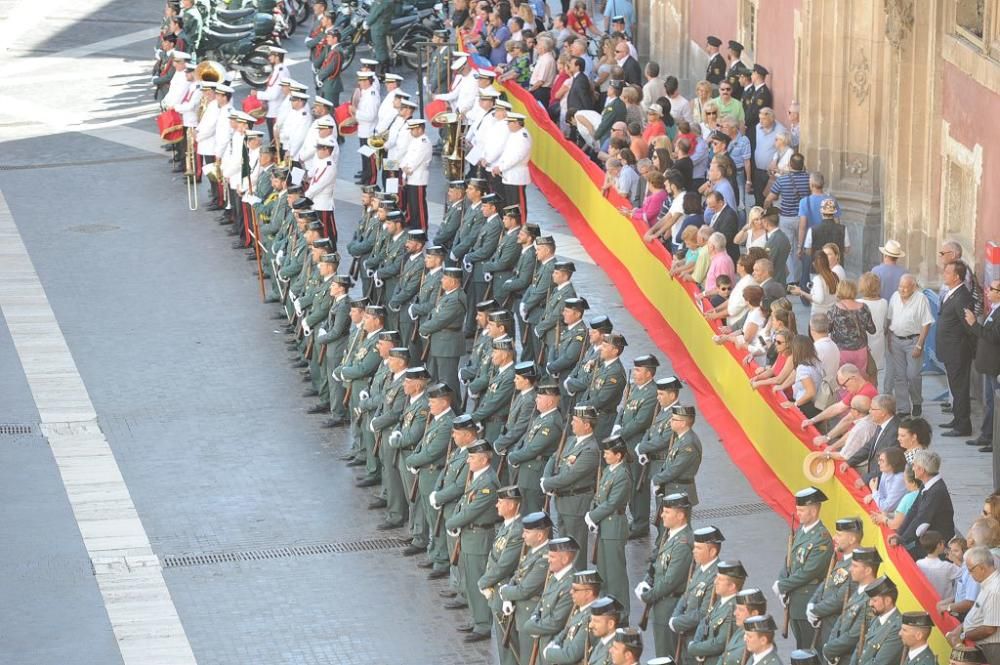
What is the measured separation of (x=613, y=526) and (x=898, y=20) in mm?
7778

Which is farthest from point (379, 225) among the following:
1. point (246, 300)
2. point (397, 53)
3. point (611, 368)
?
point (397, 53)

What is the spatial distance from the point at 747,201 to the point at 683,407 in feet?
29.2

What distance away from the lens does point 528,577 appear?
13.2 meters

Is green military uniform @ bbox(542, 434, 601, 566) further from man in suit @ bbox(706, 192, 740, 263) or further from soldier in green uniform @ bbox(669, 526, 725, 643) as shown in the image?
man in suit @ bbox(706, 192, 740, 263)

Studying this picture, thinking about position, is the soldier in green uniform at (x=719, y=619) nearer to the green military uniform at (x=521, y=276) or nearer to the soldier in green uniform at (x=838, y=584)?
the soldier in green uniform at (x=838, y=584)

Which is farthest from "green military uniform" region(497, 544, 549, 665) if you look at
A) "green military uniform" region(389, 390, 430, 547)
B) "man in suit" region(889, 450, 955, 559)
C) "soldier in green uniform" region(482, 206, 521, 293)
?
"soldier in green uniform" region(482, 206, 521, 293)

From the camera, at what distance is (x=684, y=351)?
1856 centimetres

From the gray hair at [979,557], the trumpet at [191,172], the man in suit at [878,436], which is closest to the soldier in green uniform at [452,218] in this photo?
the trumpet at [191,172]

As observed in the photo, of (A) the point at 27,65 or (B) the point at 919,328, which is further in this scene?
(A) the point at 27,65

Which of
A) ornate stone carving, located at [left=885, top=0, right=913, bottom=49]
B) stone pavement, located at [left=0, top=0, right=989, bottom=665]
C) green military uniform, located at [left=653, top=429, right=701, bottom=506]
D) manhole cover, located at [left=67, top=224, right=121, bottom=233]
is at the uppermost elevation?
ornate stone carving, located at [left=885, top=0, right=913, bottom=49]

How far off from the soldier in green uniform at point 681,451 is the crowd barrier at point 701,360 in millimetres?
885

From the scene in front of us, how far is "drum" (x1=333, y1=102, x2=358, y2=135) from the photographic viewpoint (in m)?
25.7

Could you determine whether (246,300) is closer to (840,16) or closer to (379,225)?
(379,225)

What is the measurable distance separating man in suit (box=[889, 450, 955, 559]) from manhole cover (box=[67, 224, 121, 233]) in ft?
44.9
